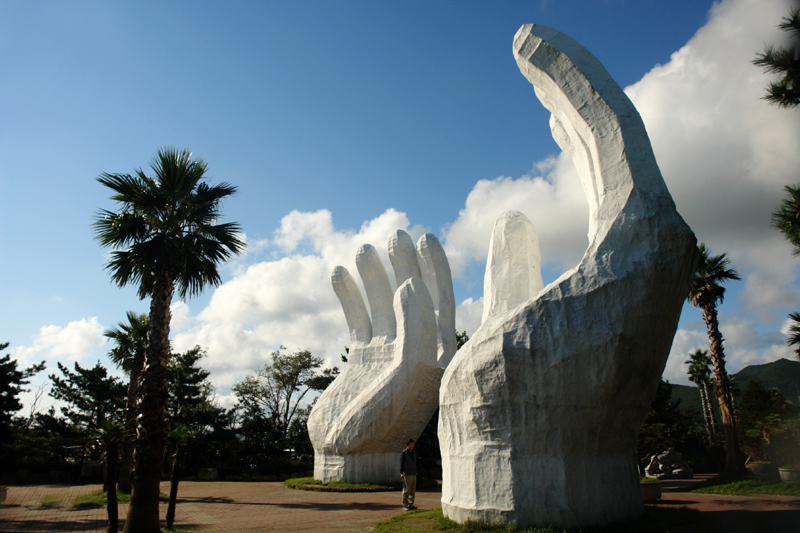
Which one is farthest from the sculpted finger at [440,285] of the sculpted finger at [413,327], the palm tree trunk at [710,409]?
the palm tree trunk at [710,409]

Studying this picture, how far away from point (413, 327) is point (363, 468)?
4772 mm

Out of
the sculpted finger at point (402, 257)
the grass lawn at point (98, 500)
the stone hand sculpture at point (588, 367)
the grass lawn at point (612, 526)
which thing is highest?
the sculpted finger at point (402, 257)

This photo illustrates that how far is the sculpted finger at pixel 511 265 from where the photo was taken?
9.94 metres

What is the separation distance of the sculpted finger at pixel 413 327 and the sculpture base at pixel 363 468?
10.6 feet

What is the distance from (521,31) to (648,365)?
20.3 ft

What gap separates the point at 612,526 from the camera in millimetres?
7000

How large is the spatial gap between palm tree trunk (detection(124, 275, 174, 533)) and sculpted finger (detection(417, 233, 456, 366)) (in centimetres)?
1091

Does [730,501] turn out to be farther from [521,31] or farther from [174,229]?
[174,229]

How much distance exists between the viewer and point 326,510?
10.9 m

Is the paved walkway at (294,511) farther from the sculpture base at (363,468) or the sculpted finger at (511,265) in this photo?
the sculpted finger at (511,265)

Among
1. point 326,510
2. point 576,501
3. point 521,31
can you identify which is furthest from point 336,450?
point 521,31

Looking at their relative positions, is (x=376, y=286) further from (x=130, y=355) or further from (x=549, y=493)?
(x=549, y=493)

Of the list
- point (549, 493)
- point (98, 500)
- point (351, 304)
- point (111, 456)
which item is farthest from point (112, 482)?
point (351, 304)

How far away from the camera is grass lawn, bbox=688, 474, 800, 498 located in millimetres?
11820
